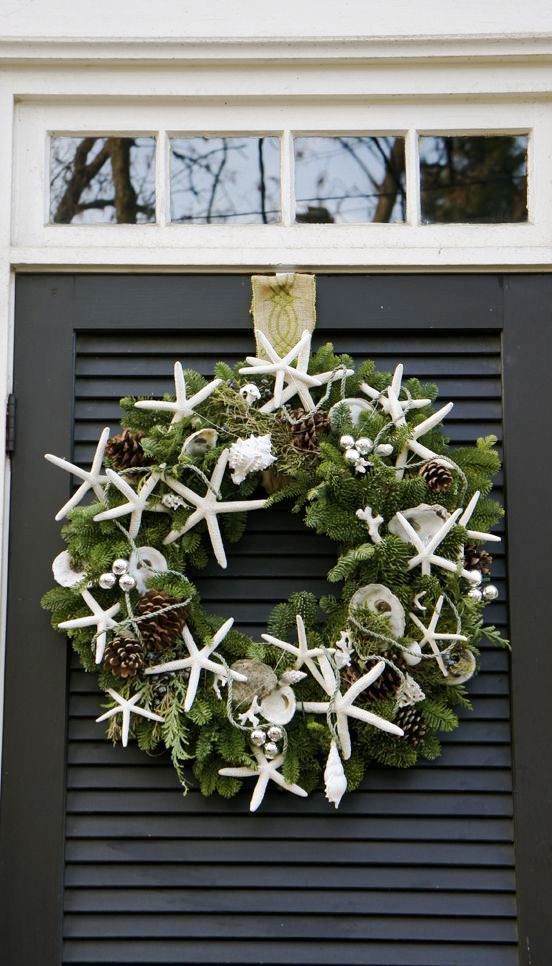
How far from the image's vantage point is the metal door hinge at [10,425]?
176cm

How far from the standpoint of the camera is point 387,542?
163 cm

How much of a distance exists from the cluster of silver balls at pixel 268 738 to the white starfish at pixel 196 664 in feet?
0.30

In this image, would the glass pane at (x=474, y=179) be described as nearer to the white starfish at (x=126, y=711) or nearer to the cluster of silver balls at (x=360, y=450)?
the cluster of silver balls at (x=360, y=450)

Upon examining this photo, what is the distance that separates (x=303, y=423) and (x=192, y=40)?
77cm

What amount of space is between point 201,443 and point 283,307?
30cm

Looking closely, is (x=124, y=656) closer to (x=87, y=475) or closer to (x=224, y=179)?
(x=87, y=475)

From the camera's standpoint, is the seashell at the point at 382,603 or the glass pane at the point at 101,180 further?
the glass pane at the point at 101,180

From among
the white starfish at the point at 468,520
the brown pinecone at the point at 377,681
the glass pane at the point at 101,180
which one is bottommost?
the brown pinecone at the point at 377,681

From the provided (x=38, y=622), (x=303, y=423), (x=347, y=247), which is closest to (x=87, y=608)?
(x=38, y=622)

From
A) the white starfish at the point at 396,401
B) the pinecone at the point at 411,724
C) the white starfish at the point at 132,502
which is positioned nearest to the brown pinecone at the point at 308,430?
the white starfish at the point at 396,401

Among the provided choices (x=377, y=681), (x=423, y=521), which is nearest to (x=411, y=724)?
(x=377, y=681)

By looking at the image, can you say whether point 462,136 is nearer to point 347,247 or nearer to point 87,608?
point 347,247

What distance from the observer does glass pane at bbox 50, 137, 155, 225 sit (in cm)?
186

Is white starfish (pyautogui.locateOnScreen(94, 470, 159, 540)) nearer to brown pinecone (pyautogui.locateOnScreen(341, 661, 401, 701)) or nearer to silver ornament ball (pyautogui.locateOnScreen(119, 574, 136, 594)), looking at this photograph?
silver ornament ball (pyautogui.locateOnScreen(119, 574, 136, 594))
